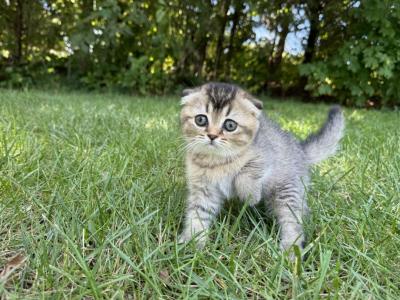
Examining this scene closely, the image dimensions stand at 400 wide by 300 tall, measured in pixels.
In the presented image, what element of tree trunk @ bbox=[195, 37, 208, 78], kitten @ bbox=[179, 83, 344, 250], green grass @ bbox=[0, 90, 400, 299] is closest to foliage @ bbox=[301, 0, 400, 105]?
tree trunk @ bbox=[195, 37, 208, 78]

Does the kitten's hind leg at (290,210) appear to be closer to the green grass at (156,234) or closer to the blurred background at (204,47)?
the green grass at (156,234)

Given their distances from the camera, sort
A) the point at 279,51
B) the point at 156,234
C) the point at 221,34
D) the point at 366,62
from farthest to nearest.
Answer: the point at 279,51, the point at 221,34, the point at 366,62, the point at 156,234

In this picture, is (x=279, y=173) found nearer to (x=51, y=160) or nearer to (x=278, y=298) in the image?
(x=278, y=298)

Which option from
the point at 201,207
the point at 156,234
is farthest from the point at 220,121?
the point at 156,234

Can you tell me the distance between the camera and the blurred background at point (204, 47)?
6.99 metres

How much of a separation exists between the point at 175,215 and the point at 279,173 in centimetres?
51

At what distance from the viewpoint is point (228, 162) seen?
1774 millimetres

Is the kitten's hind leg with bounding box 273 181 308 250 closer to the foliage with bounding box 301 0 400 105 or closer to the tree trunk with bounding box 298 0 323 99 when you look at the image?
the foliage with bounding box 301 0 400 105

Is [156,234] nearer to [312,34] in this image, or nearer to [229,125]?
[229,125]

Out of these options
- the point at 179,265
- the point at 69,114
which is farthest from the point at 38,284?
the point at 69,114

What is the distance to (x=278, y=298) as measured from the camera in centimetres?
117

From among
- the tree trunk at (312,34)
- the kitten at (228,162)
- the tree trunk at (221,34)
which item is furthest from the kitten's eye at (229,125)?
the tree trunk at (312,34)

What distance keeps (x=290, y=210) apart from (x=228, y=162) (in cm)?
33

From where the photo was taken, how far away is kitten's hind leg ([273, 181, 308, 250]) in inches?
62.4
